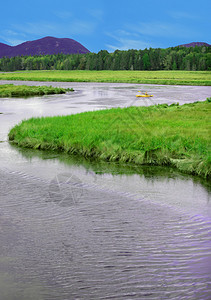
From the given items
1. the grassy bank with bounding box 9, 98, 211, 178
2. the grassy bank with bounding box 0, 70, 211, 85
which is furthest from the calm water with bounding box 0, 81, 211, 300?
the grassy bank with bounding box 0, 70, 211, 85

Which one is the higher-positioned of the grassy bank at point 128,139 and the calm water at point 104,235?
the grassy bank at point 128,139

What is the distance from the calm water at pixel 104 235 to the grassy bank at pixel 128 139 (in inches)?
48.3

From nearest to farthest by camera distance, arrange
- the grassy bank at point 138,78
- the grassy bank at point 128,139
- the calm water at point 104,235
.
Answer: the calm water at point 104,235 → the grassy bank at point 128,139 → the grassy bank at point 138,78

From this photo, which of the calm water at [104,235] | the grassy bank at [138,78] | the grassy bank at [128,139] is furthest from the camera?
the grassy bank at [138,78]

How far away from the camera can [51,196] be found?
37.0ft

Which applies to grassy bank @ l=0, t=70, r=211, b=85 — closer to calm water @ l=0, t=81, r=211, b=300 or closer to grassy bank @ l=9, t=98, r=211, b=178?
grassy bank @ l=9, t=98, r=211, b=178

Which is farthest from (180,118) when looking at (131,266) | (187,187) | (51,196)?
(131,266)

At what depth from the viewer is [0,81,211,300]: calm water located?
646 centimetres

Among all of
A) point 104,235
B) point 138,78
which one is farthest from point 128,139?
point 138,78

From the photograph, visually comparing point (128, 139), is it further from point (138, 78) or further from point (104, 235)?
point (138, 78)

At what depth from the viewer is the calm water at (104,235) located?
646 cm

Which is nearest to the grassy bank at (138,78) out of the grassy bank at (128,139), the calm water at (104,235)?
the grassy bank at (128,139)

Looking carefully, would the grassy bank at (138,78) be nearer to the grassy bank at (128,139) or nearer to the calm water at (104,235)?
the grassy bank at (128,139)

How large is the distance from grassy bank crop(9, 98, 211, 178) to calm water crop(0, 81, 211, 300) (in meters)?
1.23
